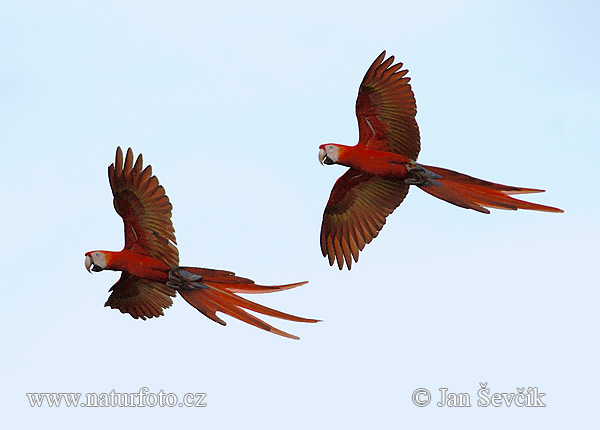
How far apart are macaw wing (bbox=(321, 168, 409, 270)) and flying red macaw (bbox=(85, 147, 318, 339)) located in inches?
37.3

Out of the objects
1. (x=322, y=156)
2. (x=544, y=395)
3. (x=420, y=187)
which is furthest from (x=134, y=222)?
(x=544, y=395)

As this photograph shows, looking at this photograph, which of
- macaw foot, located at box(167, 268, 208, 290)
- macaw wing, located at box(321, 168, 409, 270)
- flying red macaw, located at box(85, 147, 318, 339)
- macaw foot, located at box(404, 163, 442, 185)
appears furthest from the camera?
macaw wing, located at box(321, 168, 409, 270)

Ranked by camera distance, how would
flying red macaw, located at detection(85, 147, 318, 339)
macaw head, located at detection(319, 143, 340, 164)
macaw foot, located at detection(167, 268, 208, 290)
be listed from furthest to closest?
1. macaw head, located at detection(319, 143, 340, 164)
2. macaw foot, located at detection(167, 268, 208, 290)
3. flying red macaw, located at detection(85, 147, 318, 339)

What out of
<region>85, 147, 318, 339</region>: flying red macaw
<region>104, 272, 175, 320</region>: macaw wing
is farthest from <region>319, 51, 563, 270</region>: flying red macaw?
<region>104, 272, 175, 320</region>: macaw wing

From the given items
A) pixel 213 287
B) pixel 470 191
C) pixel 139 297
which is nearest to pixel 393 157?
pixel 470 191

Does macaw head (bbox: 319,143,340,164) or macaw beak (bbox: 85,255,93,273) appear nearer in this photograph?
macaw beak (bbox: 85,255,93,273)

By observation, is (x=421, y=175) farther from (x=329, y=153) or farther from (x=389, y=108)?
(x=329, y=153)

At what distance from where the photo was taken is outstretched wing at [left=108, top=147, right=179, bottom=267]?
9.65 meters

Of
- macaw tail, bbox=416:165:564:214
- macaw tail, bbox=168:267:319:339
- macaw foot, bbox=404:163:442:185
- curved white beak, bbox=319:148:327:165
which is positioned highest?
curved white beak, bbox=319:148:327:165

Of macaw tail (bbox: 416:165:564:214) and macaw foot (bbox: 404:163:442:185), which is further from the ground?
macaw foot (bbox: 404:163:442:185)

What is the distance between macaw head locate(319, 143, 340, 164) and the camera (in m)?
10.1

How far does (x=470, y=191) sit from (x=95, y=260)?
11.8 feet

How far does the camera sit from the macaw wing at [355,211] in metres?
10.4

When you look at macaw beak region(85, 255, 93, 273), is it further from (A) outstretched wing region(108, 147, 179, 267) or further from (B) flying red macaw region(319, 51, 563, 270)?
(B) flying red macaw region(319, 51, 563, 270)
